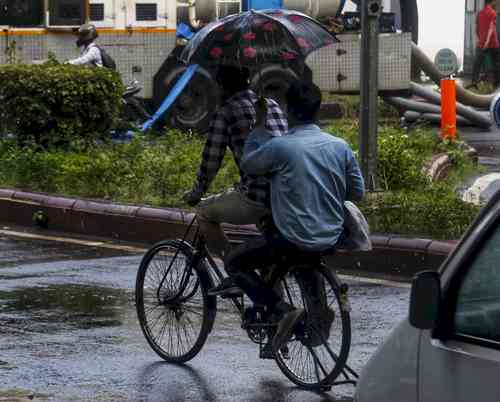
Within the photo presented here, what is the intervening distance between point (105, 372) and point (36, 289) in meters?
2.53

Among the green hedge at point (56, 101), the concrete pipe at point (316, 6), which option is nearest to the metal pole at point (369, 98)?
the green hedge at point (56, 101)

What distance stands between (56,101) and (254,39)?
6448 millimetres

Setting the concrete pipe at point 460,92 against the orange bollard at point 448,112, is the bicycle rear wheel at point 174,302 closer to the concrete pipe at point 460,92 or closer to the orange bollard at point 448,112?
the orange bollard at point 448,112

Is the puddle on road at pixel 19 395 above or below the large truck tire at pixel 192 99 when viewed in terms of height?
below

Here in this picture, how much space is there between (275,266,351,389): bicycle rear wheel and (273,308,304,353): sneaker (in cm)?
4

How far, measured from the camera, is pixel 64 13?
69.4 ft

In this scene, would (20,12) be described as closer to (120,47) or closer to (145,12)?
(120,47)

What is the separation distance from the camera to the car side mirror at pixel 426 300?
403 centimetres

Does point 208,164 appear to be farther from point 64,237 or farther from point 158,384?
point 64,237

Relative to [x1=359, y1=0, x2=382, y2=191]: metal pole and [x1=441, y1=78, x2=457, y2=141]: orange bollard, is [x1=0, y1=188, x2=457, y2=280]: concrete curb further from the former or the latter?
[x1=441, y1=78, x2=457, y2=141]: orange bollard

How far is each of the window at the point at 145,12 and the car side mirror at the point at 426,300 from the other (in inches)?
704

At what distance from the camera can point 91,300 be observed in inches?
388

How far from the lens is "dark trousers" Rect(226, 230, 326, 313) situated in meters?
7.08

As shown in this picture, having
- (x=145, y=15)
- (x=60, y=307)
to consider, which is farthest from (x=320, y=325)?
(x=145, y=15)
